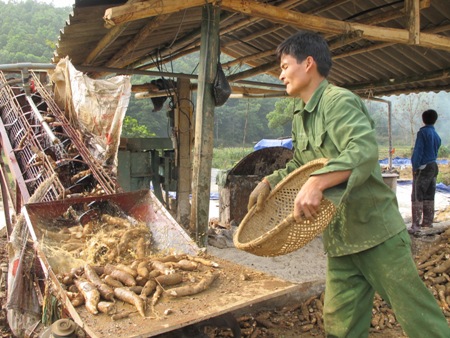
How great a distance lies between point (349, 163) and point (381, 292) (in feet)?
2.92

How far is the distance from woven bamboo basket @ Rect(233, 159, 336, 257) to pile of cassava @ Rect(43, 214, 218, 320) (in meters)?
0.45

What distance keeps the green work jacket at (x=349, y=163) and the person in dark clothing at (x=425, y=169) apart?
500 centimetres

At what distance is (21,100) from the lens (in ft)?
18.9

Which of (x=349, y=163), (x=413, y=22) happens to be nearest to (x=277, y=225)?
(x=349, y=163)

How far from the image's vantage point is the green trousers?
83.2 inches

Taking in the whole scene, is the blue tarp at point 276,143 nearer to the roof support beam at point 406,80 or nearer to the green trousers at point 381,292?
the roof support beam at point 406,80

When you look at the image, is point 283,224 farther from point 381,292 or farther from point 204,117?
point 204,117

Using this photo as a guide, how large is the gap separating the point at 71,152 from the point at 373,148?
12.4 feet

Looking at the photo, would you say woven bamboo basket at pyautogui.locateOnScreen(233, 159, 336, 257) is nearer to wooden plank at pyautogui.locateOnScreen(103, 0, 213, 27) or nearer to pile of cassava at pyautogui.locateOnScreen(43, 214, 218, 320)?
pile of cassava at pyautogui.locateOnScreen(43, 214, 218, 320)

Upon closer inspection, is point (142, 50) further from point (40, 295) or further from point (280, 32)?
point (40, 295)

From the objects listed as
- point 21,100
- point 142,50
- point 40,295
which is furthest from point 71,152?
point 142,50

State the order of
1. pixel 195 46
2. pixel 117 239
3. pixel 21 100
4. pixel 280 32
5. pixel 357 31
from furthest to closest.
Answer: pixel 195 46 < pixel 280 32 < pixel 21 100 < pixel 357 31 < pixel 117 239

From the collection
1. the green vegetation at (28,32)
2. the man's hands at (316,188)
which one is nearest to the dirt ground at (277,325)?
the man's hands at (316,188)

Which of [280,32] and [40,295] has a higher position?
[280,32]
